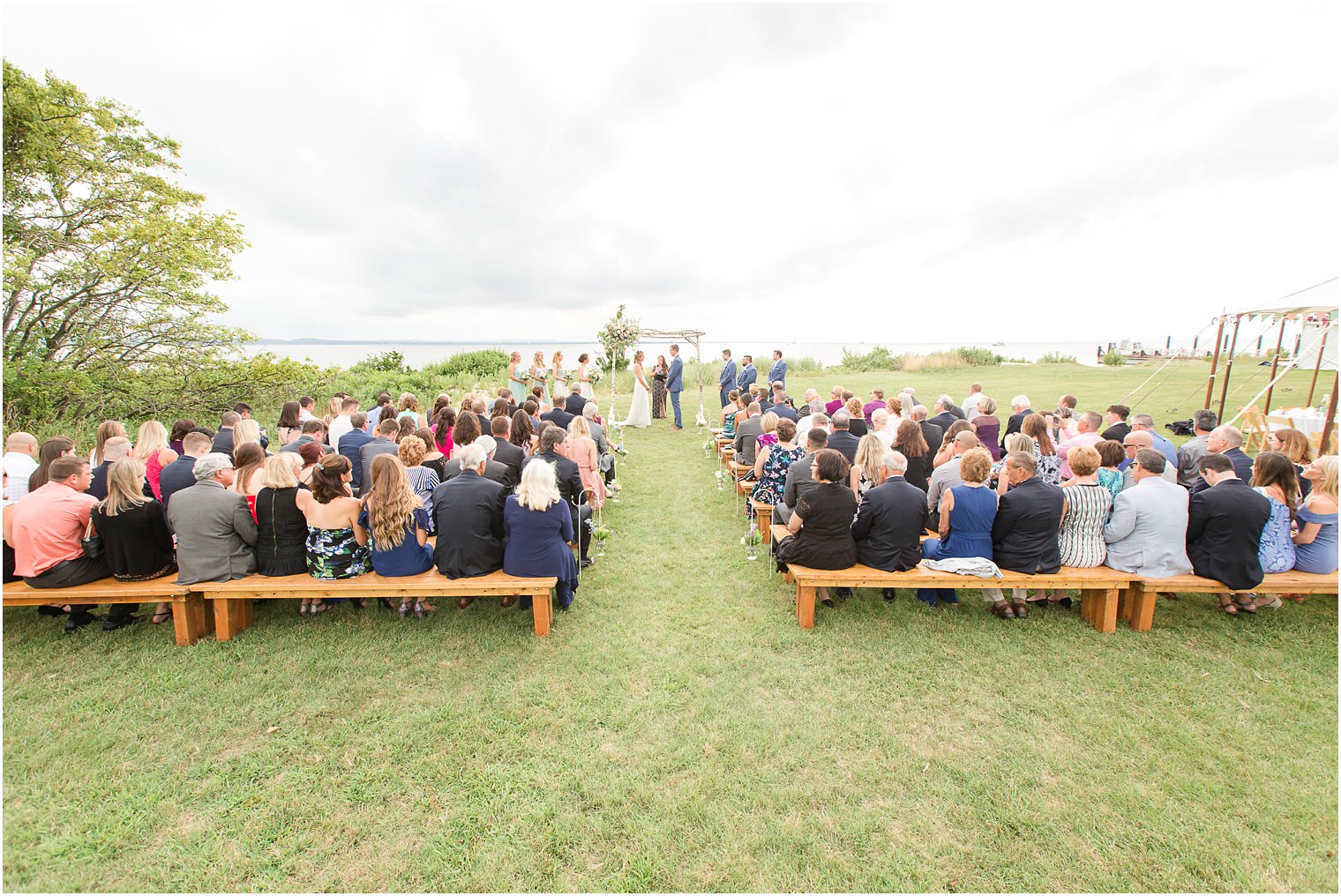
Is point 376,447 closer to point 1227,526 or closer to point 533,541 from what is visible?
point 533,541

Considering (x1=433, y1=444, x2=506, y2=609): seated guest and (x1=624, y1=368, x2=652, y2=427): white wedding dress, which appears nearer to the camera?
(x1=433, y1=444, x2=506, y2=609): seated guest

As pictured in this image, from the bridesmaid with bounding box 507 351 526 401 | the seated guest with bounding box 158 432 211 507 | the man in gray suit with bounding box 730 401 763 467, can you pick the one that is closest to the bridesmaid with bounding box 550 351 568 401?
the bridesmaid with bounding box 507 351 526 401

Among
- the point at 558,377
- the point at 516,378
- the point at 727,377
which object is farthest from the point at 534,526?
the point at 727,377

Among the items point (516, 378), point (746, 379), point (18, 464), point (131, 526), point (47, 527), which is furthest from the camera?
point (746, 379)

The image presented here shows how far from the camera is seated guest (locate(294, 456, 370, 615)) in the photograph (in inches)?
165

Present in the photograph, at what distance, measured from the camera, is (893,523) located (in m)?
4.41

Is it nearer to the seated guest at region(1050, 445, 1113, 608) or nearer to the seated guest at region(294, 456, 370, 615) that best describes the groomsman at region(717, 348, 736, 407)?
the seated guest at region(1050, 445, 1113, 608)

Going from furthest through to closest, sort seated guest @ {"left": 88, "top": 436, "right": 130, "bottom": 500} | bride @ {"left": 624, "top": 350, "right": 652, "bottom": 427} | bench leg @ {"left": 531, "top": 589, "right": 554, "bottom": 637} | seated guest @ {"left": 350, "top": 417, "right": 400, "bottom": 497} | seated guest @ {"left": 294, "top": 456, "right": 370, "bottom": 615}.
Answer: bride @ {"left": 624, "top": 350, "right": 652, "bottom": 427}
seated guest @ {"left": 350, "top": 417, "right": 400, "bottom": 497}
seated guest @ {"left": 88, "top": 436, "right": 130, "bottom": 500}
bench leg @ {"left": 531, "top": 589, "right": 554, "bottom": 637}
seated guest @ {"left": 294, "top": 456, "right": 370, "bottom": 615}

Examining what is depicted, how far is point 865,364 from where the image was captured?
29.3 m

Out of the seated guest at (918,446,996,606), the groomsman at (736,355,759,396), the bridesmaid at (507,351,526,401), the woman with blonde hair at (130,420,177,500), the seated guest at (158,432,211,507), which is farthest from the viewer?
the groomsman at (736,355,759,396)

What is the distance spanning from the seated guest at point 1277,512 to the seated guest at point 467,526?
20.0 feet

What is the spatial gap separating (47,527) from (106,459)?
0.98 meters

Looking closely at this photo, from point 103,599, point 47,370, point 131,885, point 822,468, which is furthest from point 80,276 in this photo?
point 822,468

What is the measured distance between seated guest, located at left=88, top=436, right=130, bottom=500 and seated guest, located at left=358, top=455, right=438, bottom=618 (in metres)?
2.26
